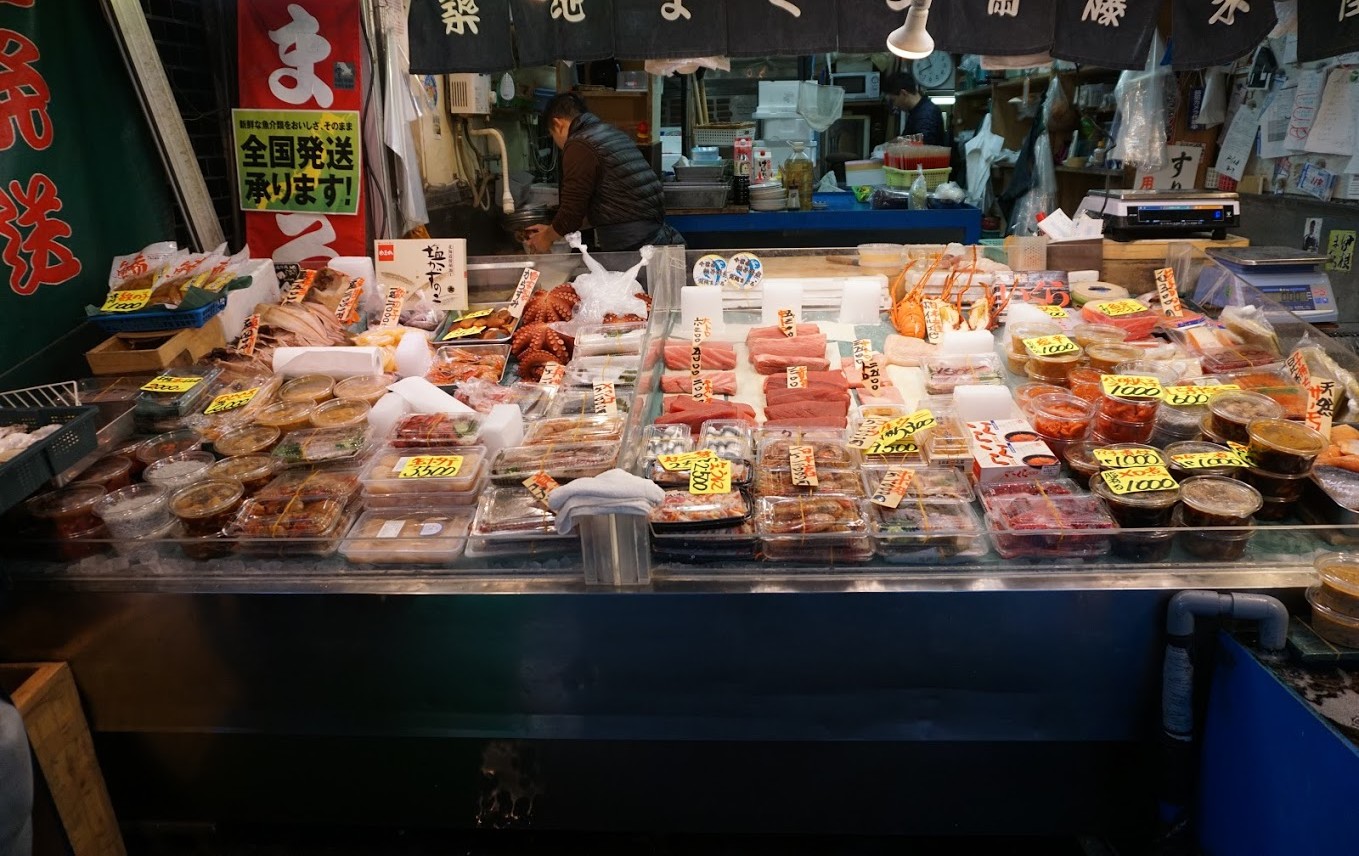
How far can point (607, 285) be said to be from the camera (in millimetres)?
4500

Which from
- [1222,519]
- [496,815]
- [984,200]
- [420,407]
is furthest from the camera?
[984,200]

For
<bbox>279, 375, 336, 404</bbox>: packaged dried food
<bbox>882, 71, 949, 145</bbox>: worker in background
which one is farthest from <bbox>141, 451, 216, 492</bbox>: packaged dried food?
<bbox>882, 71, 949, 145</bbox>: worker in background

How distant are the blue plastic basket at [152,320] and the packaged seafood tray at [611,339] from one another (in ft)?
5.74

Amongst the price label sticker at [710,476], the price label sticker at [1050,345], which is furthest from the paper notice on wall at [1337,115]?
the price label sticker at [710,476]

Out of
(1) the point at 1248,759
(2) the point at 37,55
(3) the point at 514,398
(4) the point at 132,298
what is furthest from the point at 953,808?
(2) the point at 37,55

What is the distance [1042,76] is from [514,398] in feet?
26.9

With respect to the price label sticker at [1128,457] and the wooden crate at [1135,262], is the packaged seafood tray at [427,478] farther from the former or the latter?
the wooden crate at [1135,262]

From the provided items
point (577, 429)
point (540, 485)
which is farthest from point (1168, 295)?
point (540, 485)

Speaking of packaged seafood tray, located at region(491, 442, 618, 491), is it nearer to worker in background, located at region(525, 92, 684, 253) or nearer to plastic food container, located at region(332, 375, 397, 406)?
plastic food container, located at region(332, 375, 397, 406)

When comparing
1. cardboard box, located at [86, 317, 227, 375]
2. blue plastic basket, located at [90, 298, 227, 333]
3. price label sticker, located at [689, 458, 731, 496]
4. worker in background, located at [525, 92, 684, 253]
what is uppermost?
worker in background, located at [525, 92, 684, 253]

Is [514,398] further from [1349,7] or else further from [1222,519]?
[1349,7]

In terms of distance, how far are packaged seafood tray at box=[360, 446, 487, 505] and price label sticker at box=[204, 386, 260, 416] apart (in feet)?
3.12

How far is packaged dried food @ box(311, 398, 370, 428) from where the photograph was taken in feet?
10.6

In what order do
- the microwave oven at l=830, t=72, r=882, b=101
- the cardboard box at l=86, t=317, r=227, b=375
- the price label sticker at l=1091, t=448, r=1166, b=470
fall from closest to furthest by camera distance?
the price label sticker at l=1091, t=448, r=1166, b=470, the cardboard box at l=86, t=317, r=227, b=375, the microwave oven at l=830, t=72, r=882, b=101
